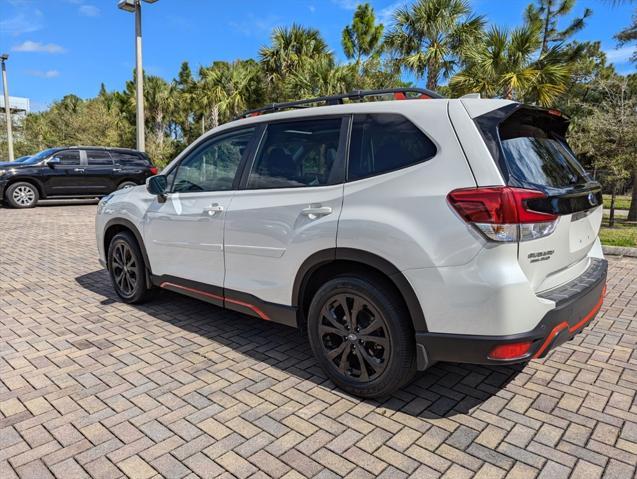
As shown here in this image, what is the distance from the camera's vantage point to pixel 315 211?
2.92m

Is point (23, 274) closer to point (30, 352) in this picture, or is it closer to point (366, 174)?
point (30, 352)

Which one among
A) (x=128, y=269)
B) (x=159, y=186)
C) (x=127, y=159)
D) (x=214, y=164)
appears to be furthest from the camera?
(x=127, y=159)

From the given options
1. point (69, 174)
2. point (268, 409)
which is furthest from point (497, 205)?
point (69, 174)

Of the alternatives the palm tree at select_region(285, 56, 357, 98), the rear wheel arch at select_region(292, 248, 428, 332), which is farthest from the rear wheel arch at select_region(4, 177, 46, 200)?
the rear wheel arch at select_region(292, 248, 428, 332)

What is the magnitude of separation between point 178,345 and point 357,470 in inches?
81.6

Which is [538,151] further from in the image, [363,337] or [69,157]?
[69,157]

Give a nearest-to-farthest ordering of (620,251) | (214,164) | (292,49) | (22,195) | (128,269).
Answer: (214,164) → (128,269) → (620,251) → (22,195) → (292,49)

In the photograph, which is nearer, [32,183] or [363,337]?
[363,337]

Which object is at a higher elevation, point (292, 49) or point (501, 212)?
point (292, 49)

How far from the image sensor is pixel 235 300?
3553 mm

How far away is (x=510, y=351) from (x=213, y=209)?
2.37m

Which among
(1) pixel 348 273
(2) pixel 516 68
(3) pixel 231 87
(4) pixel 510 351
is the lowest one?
(4) pixel 510 351

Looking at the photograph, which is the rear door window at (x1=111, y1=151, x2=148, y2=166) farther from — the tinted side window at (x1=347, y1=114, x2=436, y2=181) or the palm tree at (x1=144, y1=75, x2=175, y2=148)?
the palm tree at (x1=144, y1=75, x2=175, y2=148)

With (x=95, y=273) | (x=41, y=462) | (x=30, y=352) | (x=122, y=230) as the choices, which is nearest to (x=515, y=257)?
(x=41, y=462)
